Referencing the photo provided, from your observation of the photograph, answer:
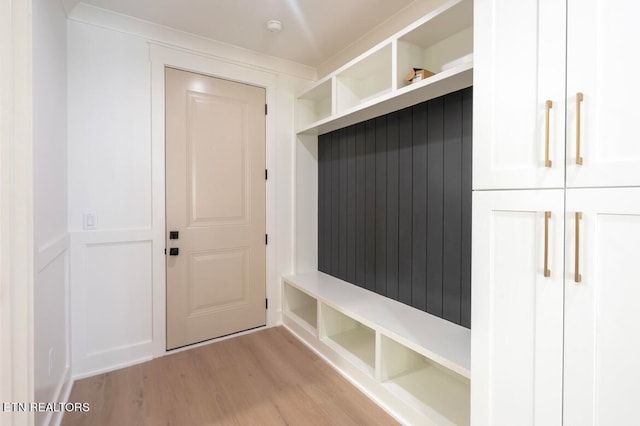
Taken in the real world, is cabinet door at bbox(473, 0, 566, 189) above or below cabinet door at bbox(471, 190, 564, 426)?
above

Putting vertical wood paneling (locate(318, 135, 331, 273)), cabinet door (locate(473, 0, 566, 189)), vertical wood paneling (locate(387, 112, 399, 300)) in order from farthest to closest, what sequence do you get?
vertical wood paneling (locate(318, 135, 331, 273)), vertical wood paneling (locate(387, 112, 399, 300)), cabinet door (locate(473, 0, 566, 189))

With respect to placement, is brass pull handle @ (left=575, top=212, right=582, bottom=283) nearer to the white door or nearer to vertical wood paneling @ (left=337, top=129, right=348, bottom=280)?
vertical wood paneling @ (left=337, top=129, right=348, bottom=280)

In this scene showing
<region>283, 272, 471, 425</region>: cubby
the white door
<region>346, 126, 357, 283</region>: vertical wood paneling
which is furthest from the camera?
<region>346, 126, 357, 283</region>: vertical wood paneling

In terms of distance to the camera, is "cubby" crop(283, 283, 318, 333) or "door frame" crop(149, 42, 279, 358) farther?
"cubby" crop(283, 283, 318, 333)

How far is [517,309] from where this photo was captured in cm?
112

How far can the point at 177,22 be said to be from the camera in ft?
7.52

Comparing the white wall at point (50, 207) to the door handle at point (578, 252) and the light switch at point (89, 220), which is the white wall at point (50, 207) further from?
the door handle at point (578, 252)

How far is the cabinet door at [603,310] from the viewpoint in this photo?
0.87 m

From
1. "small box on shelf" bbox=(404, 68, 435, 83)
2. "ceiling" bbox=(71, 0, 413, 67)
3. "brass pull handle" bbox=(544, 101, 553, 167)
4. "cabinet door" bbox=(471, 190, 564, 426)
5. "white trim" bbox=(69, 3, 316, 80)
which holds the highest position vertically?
"ceiling" bbox=(71, 0, 413, 67)

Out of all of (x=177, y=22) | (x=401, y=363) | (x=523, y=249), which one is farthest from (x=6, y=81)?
(x=401, y=363)

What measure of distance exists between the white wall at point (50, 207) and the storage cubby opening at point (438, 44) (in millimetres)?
1920

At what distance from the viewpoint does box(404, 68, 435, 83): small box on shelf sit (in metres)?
1.80

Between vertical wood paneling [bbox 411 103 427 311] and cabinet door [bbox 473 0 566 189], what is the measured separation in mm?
829

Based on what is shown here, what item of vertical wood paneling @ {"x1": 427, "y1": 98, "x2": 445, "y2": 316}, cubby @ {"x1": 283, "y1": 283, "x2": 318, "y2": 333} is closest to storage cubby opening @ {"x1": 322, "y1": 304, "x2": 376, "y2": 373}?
cubby @ {"x1": 283, "y1": 283, "x2": 318, "y2": 333}
